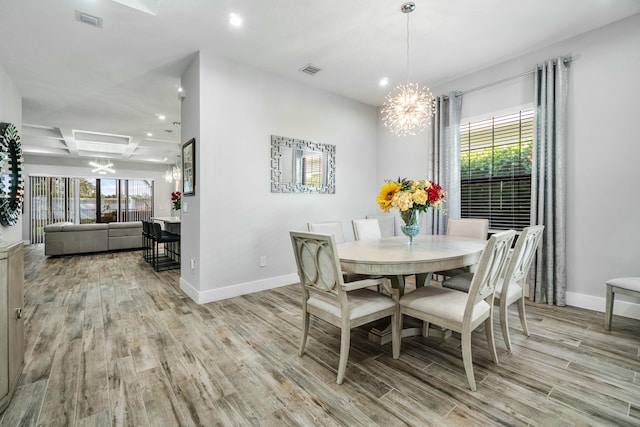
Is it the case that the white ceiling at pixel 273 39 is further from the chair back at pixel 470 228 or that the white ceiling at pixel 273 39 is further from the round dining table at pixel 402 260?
the round dining table at pixel 402 260

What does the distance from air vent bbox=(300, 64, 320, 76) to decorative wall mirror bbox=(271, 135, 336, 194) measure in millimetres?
908

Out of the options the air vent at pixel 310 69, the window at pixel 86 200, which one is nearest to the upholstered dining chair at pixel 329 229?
the air vent at pixel 310 69

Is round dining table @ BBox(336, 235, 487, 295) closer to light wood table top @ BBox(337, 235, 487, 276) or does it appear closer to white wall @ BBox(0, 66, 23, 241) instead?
light wood table top @ BBox(337, 235, 487, 276)

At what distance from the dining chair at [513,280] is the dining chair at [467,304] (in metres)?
0.20

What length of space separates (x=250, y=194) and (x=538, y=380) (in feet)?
10.7

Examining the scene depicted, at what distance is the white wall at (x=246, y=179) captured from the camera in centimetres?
343

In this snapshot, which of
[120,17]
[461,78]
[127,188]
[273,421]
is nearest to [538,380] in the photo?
[273,421]

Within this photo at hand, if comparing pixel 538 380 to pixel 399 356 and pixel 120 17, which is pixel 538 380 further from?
pixel 120 17

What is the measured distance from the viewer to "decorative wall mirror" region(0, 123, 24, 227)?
11.9ft

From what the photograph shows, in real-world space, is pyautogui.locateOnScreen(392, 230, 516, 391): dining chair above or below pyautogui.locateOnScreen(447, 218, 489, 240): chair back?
below

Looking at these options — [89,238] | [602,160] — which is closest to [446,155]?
[602,160]

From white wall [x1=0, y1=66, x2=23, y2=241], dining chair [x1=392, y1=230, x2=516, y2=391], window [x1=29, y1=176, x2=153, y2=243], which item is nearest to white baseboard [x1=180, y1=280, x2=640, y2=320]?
dining chair [x1=392, y1=230, x2=516, y2=391]

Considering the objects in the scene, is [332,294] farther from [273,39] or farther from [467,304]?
[273,39]

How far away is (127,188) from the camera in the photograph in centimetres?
1045
